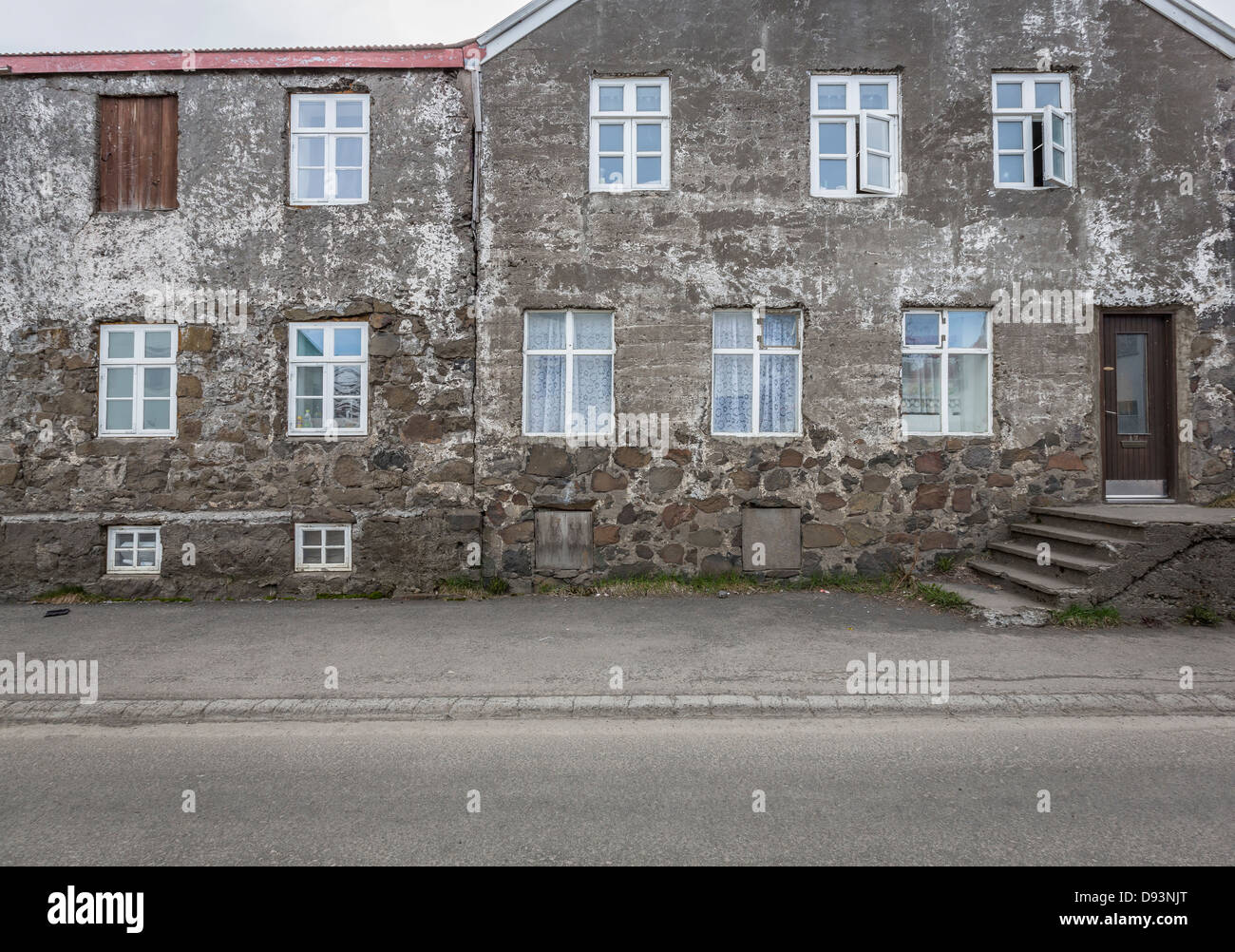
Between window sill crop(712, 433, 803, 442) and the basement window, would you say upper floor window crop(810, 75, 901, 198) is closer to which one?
the basement window

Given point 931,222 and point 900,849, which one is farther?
point 931,222

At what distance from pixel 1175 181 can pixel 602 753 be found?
10805mm

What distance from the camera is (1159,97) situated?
10016 millimetres

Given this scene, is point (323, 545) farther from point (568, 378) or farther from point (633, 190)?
point (633, 190)

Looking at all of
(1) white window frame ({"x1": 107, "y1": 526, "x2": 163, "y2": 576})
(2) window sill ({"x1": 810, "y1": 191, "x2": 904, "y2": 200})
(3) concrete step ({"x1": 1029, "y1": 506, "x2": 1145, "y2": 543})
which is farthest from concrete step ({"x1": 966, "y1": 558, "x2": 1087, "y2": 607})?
(1) white window frame ({"x1": 107, "y1": 526, "x2": 163, "y2": 576})

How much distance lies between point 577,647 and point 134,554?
21.8ft

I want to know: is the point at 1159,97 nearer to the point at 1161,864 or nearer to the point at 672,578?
the point at 672,578

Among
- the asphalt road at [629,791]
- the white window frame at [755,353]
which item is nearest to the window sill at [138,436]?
the asphalt road at [629,791]

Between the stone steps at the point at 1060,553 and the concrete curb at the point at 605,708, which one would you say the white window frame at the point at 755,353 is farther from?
the concrete curb at the point at 605,708

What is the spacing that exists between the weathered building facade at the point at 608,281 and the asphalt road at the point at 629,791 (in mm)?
4880

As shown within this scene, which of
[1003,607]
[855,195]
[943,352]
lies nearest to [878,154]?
[855,195]

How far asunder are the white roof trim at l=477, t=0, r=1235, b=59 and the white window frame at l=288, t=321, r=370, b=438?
13.6ft

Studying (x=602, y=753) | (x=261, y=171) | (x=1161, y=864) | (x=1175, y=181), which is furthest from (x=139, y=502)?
(x=1175, y=181)

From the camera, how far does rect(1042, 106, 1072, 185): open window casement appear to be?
9922 millimetres
